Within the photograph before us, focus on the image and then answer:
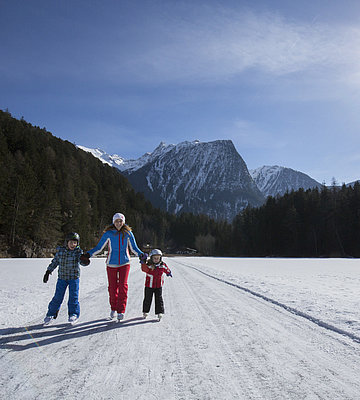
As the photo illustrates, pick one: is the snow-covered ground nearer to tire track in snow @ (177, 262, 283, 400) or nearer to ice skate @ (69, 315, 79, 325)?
tire track in snow @ (177, 262, 283, 400)

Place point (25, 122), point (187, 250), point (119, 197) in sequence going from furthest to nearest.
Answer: point (187, 250) < point (119, 197) < point (25, 122)

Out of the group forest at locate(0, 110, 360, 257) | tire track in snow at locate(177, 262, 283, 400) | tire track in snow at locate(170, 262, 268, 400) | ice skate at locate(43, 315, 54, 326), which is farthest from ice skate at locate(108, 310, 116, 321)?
forest at locate(0, 110, 360, 257)

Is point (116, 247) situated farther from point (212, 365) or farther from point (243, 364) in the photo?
point (243, 364)

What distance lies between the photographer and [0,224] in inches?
1524

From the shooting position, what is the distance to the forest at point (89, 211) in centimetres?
4150

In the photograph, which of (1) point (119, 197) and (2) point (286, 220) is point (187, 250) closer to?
(1) point (119, 197)

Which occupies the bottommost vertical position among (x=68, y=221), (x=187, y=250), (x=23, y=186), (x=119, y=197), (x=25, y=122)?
(x=187, y=250)

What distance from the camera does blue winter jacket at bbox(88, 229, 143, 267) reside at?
5633 millimetres

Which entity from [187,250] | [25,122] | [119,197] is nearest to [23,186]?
[25,122]

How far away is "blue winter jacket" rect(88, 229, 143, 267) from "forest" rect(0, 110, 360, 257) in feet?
127

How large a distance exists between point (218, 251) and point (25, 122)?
71978mm

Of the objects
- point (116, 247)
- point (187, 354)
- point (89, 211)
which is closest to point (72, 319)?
point (116, 247)

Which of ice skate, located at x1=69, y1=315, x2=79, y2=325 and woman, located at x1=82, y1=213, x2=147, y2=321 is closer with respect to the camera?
ice skate, located at x1=69, y1=315, x2=79, y2=325

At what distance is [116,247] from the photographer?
569cm
